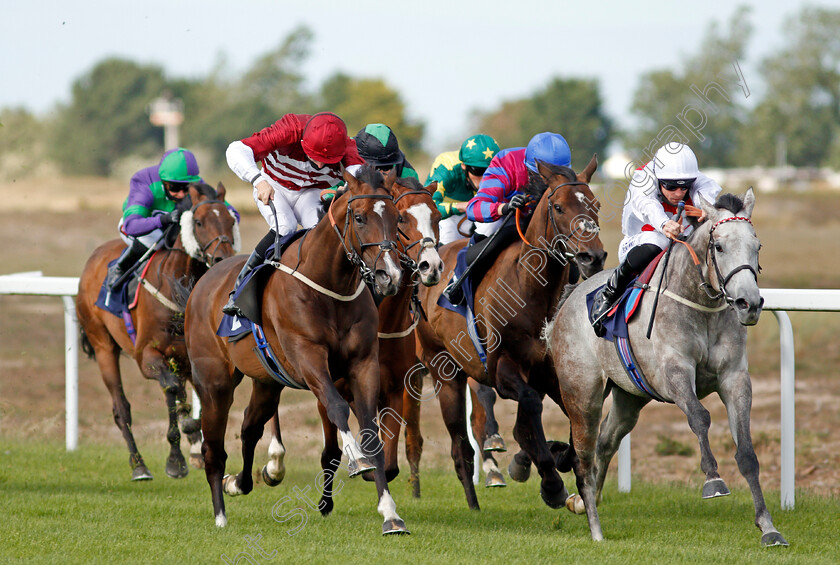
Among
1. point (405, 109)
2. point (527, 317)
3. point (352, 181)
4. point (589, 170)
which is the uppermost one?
point (405, 109)

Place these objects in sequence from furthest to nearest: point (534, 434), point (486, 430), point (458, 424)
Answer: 1. point (486, 430)
2. point (458, 424)
3. point (534, 434)

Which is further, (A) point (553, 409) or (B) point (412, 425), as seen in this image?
(A) point (553, 409)

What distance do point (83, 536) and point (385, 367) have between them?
209 centimetres

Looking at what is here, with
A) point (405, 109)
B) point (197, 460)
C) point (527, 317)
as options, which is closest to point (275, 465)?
point (197, 460)

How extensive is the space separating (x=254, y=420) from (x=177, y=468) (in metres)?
1.47

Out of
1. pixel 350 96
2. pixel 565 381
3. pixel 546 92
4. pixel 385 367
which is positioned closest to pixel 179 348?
pixel 385 367

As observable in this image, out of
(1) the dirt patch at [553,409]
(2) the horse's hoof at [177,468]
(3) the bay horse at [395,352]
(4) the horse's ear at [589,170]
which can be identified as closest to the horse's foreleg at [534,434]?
(3) the bay horse at [395,352]

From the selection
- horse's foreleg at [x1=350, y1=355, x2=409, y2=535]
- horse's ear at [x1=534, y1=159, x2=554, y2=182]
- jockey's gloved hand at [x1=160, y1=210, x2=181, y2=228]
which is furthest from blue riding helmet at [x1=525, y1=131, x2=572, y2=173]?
jockey's gloved hand at [x1=160, y1=210, x2=181, y2=228]

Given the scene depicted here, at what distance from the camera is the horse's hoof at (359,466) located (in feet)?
16.7

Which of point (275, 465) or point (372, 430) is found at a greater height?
point (372, 430)

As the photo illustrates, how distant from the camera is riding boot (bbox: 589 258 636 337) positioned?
18.6 feet

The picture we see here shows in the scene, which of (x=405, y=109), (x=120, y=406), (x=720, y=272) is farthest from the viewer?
(x=405, y=109)

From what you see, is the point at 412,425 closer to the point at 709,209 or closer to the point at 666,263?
the point at 666,263

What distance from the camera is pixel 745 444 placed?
4.96 meters
